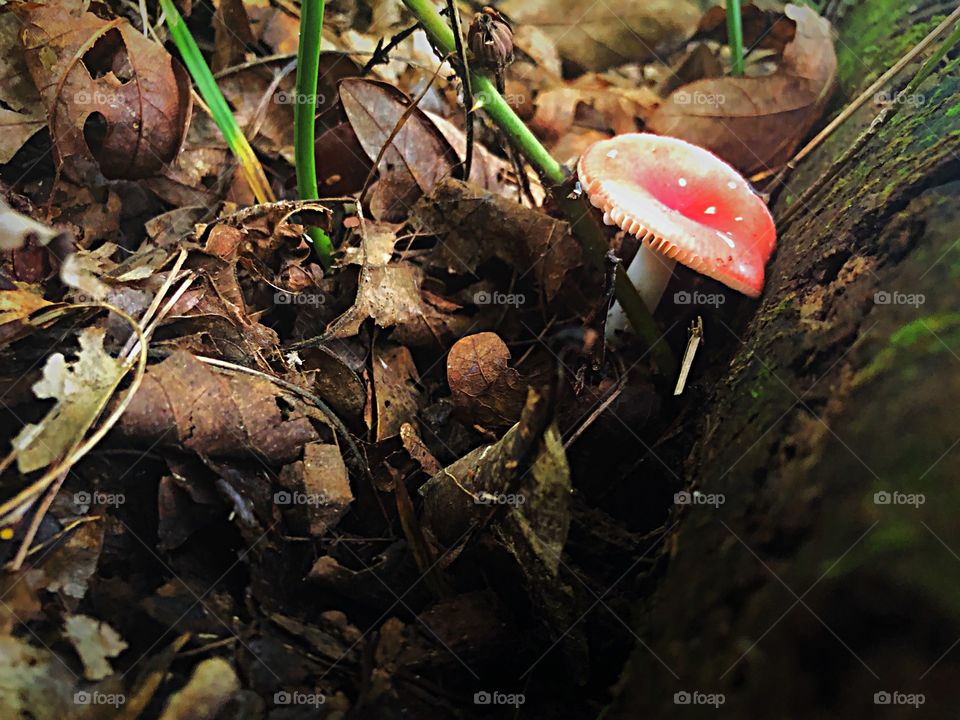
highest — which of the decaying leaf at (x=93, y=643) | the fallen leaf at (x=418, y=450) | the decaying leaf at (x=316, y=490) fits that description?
the decaying leaf at (x=316, y=490)

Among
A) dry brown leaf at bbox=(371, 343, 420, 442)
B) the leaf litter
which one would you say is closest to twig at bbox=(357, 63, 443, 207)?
the leaf litter

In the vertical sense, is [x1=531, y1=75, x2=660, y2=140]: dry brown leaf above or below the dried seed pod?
below

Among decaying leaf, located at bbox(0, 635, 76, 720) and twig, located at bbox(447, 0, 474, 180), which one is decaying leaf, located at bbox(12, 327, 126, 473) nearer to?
decaying leaf, located at bbox(0, 635, 76, 720)

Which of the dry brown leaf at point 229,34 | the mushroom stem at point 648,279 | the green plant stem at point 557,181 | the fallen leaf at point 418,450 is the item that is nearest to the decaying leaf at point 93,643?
the fallen leaf at point 418,450

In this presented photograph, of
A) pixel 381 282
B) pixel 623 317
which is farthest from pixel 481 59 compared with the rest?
pixel 623 317

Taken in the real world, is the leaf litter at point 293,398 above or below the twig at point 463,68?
below

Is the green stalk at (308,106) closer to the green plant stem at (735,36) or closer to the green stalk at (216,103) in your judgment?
the green stalk at (216,103)
